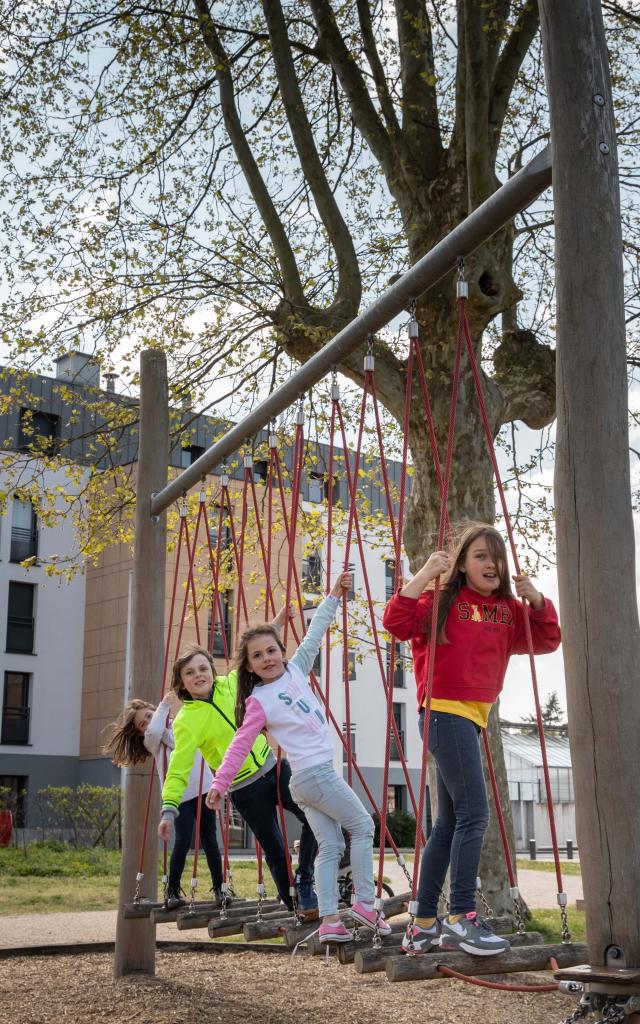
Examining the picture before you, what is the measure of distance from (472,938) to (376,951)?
352 mm

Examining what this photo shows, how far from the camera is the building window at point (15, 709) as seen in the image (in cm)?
2877

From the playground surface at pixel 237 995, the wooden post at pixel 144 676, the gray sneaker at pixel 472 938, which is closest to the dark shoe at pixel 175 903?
the playground surface at pixel 237 995

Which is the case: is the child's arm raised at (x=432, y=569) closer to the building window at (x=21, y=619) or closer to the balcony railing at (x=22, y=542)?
the building window at (x=21, y=619)

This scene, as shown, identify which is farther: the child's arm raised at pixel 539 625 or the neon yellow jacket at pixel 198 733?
the neon yellow jacket at pixel 198 733

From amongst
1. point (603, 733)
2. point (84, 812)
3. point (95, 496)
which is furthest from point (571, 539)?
point (84, 812)

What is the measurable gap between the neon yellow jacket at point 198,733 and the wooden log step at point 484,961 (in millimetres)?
2653

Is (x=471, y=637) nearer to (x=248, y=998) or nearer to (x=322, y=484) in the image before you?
(x=248, y=998)

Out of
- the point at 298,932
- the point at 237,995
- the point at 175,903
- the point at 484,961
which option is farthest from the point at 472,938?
the point at 237,995

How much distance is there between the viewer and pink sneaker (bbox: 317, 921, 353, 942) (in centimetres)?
402

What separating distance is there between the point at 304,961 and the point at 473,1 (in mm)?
7652

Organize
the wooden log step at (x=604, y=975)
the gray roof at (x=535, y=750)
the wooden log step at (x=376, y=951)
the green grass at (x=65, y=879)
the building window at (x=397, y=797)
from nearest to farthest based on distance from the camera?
the wooden log step at (x=604, y=975) < the wooden log step at (x=376, y=951) < the green grass at (x=65, y=879) < the building window at (x=397, y=797) < the gray roof at (x=535, y=750)

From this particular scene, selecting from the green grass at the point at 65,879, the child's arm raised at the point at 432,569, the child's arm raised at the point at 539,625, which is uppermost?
the child's arm raised at the point at 432,569

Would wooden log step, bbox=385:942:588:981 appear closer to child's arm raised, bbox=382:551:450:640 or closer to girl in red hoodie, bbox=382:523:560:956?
girl in red hoodie, bbox=382:523:560:956

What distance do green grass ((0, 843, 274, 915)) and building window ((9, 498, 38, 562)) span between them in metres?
11.4
